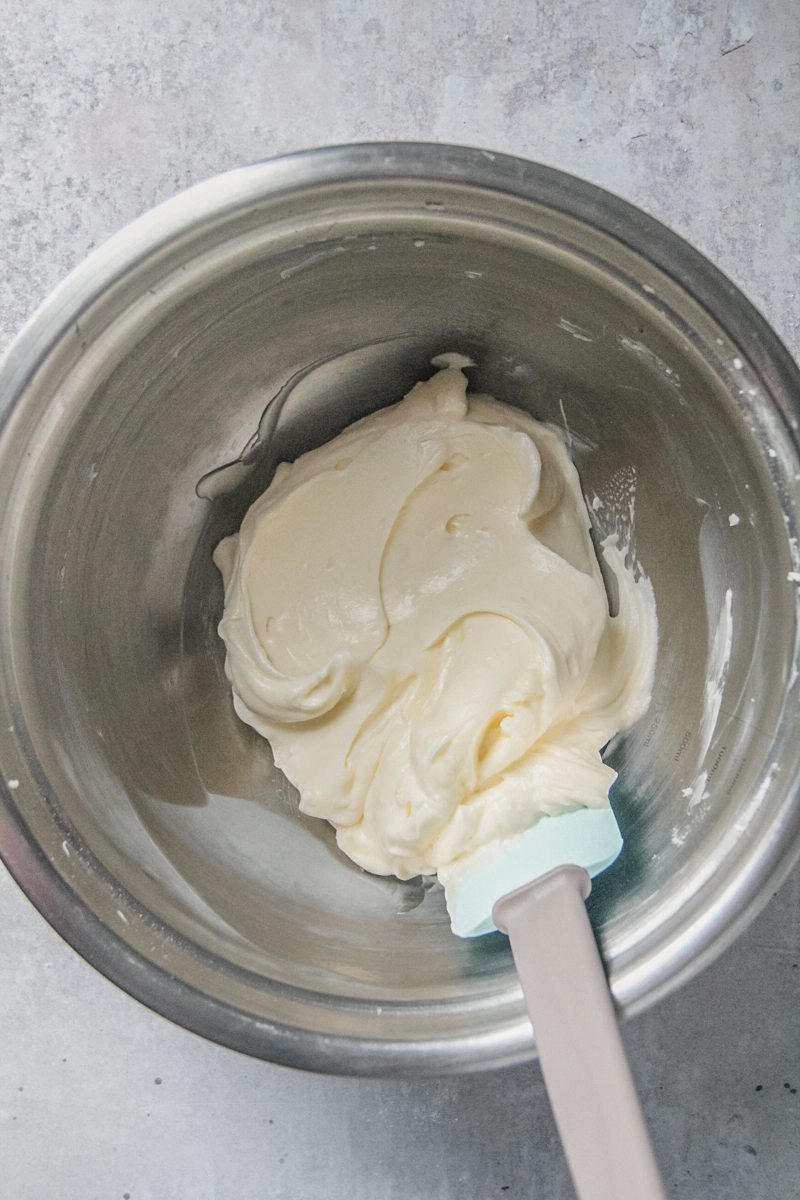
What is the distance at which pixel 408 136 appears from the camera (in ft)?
4.04

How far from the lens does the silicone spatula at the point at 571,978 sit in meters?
0.84

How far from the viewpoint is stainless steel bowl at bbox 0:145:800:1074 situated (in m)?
0.89

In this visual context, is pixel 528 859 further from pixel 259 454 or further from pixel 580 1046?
pixel 259 454

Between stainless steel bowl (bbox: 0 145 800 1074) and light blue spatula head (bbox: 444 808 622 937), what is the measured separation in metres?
0.05

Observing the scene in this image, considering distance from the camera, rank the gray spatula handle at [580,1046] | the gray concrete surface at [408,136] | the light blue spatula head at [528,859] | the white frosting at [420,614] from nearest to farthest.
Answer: the gray spatula handle at [580,1046] → the light blue spatula head at [528,859] → the white frosting at [420,614] → the gray concrete surface at [408,136]

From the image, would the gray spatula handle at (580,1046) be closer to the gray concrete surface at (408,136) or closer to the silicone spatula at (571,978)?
the silicone spatula at (571,978)

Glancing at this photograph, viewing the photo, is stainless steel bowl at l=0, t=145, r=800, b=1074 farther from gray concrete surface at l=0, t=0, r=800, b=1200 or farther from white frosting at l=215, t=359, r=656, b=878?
gray concrete surface at l=0, t=0, r=800, b=1200

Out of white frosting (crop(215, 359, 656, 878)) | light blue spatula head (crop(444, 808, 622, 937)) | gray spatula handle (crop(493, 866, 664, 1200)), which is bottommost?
gray spatula handle (crop(493, 866, 664, 1200))

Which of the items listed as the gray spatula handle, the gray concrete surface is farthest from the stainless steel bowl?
the gray concrete surface

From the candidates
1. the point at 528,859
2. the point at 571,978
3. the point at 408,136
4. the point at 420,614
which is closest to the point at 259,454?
the point at 420,614

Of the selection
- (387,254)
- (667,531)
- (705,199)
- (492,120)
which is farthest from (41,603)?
(705,199)

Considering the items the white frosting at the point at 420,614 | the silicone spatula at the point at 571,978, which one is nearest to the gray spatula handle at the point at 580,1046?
the silicone spatula at the point at 571,978

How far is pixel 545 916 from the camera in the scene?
928 mm

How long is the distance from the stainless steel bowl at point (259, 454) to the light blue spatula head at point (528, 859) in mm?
52
